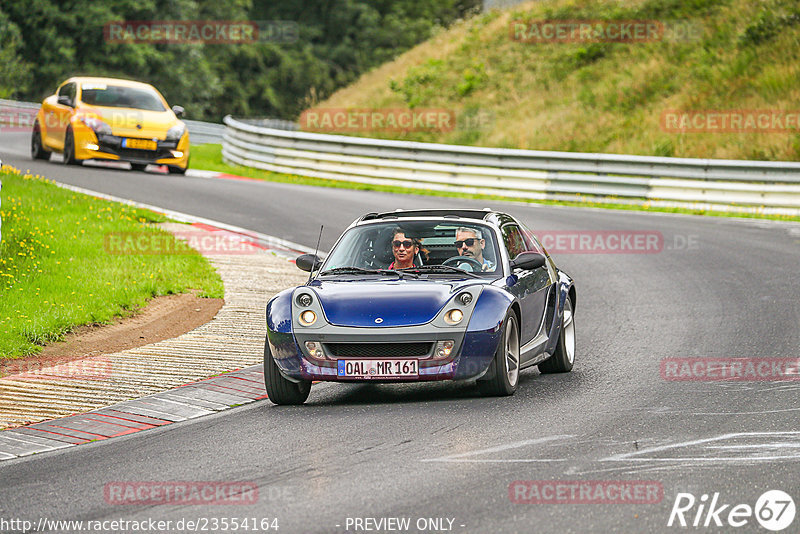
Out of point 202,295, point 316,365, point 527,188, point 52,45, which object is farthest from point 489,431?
point 52,45

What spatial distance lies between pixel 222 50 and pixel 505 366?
59.7m

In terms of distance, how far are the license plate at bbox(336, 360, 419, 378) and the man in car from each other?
1.42 m

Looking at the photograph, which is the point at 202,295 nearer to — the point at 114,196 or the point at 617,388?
the point at 617,388

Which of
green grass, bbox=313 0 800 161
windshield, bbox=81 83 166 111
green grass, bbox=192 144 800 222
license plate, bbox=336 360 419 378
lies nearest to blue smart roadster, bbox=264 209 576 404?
license plate, bbox=336 360 419 378

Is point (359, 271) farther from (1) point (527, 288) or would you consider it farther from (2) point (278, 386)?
(1) point (527, 288)

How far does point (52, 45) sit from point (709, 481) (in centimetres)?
5128

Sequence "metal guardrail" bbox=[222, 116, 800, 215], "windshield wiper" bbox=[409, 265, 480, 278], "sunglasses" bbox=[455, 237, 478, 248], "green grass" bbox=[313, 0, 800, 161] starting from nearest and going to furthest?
"windshield wiper" bbox=[409, 265, 480, 278] → "sunglasses" bbox=[455, 237, 478, 248] → "metal guardrail" bbox=[222, 116, 800, 215] → "green grass" bbox=[313, 0, 800, 161]

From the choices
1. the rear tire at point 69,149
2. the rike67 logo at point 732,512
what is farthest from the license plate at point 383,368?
the rear tire at point 69,149

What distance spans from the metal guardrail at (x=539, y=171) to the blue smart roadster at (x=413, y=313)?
14.6 meters

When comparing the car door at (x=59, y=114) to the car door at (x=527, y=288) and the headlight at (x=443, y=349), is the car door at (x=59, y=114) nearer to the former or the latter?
the car door at (x=527, y=288)

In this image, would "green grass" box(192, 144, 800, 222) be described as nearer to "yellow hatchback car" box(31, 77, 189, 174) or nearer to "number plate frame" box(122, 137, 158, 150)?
"yellow hatchback car" box(31, 77, 189, 174)

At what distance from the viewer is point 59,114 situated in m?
25.1

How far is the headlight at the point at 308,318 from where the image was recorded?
8602 mm

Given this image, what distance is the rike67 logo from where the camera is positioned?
18.0ft
